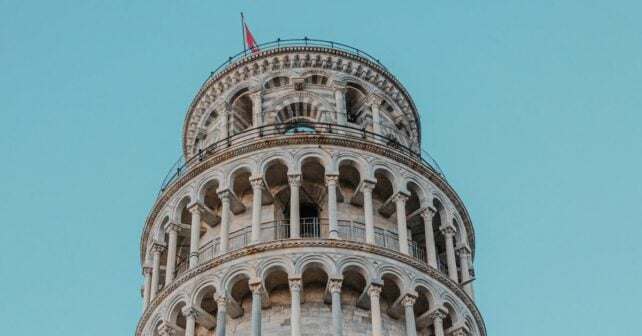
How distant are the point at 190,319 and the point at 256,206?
4.19 metres

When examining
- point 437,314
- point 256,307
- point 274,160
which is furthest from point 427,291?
point 274,160

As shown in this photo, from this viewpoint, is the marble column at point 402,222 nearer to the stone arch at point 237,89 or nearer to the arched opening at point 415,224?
the arched opening at point 415,224

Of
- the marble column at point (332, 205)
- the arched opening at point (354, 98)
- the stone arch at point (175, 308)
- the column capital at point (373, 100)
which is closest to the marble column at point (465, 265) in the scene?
the marble column at point (332, 205)

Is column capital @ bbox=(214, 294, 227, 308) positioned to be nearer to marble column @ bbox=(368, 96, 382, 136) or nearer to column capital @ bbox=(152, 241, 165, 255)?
column capital @ bbox=(152, 241, 165, 255)

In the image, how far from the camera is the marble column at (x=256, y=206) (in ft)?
106

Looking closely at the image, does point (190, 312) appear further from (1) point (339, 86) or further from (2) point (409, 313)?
(1) point (339, 86)

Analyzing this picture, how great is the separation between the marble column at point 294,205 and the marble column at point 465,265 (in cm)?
625

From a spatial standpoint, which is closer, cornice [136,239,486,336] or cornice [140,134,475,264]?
cornice [136,239,486,336]

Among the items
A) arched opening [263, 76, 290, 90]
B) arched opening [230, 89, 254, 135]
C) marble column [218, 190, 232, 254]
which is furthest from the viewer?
arched opening [263, 76, 290, 90]

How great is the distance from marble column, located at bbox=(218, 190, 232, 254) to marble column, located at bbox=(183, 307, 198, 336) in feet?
6.83

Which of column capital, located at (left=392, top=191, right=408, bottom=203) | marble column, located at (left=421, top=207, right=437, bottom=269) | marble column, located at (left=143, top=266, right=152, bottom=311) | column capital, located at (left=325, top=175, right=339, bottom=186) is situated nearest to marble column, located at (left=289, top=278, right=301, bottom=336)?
column capital, located at (left=325, top=175, right=339, bottom=186)

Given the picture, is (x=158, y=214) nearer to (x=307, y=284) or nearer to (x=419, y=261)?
(x=307, y=284)

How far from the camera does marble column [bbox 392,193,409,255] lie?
108ft

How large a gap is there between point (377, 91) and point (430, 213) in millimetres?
8044
